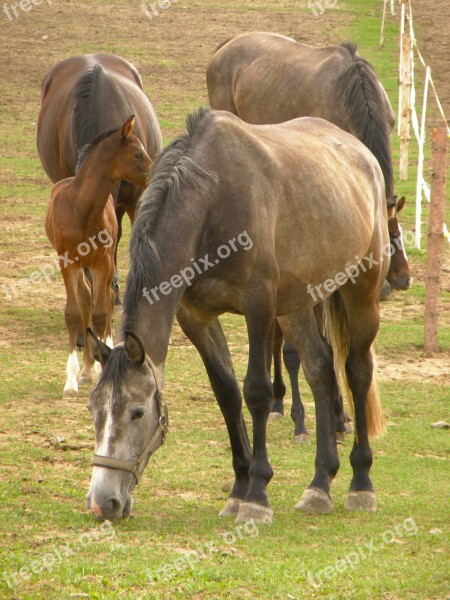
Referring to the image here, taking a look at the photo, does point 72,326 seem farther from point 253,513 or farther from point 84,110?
point 253,513

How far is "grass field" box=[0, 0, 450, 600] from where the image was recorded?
443cm

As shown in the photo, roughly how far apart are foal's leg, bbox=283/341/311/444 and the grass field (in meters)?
0.11

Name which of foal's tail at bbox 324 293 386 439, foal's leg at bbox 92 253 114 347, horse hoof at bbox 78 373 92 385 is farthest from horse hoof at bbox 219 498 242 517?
horse hoof at bbox 78 373 92 385

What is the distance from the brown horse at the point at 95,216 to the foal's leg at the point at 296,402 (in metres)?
1.42

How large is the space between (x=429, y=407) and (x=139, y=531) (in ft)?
11.8

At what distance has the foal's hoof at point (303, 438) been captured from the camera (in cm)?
707

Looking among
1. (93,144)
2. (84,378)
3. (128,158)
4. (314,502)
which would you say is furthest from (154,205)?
(84,378)

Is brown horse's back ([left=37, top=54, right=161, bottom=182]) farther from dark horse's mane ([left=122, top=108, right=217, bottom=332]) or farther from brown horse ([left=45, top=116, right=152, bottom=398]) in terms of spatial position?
dark horse's mane ([left=122, top=108, right=217, bottom=332])

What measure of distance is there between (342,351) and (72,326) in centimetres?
252

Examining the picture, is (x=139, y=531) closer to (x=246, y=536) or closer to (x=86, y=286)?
(x=246, y=536)

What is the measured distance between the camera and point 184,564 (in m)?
4.54

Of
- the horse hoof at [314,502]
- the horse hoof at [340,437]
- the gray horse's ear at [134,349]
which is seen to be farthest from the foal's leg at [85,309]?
→ the gray horse's ear at [134,349]

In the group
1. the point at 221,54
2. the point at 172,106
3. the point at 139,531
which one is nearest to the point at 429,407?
the point at 139,531

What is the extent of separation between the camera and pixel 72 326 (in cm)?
802
